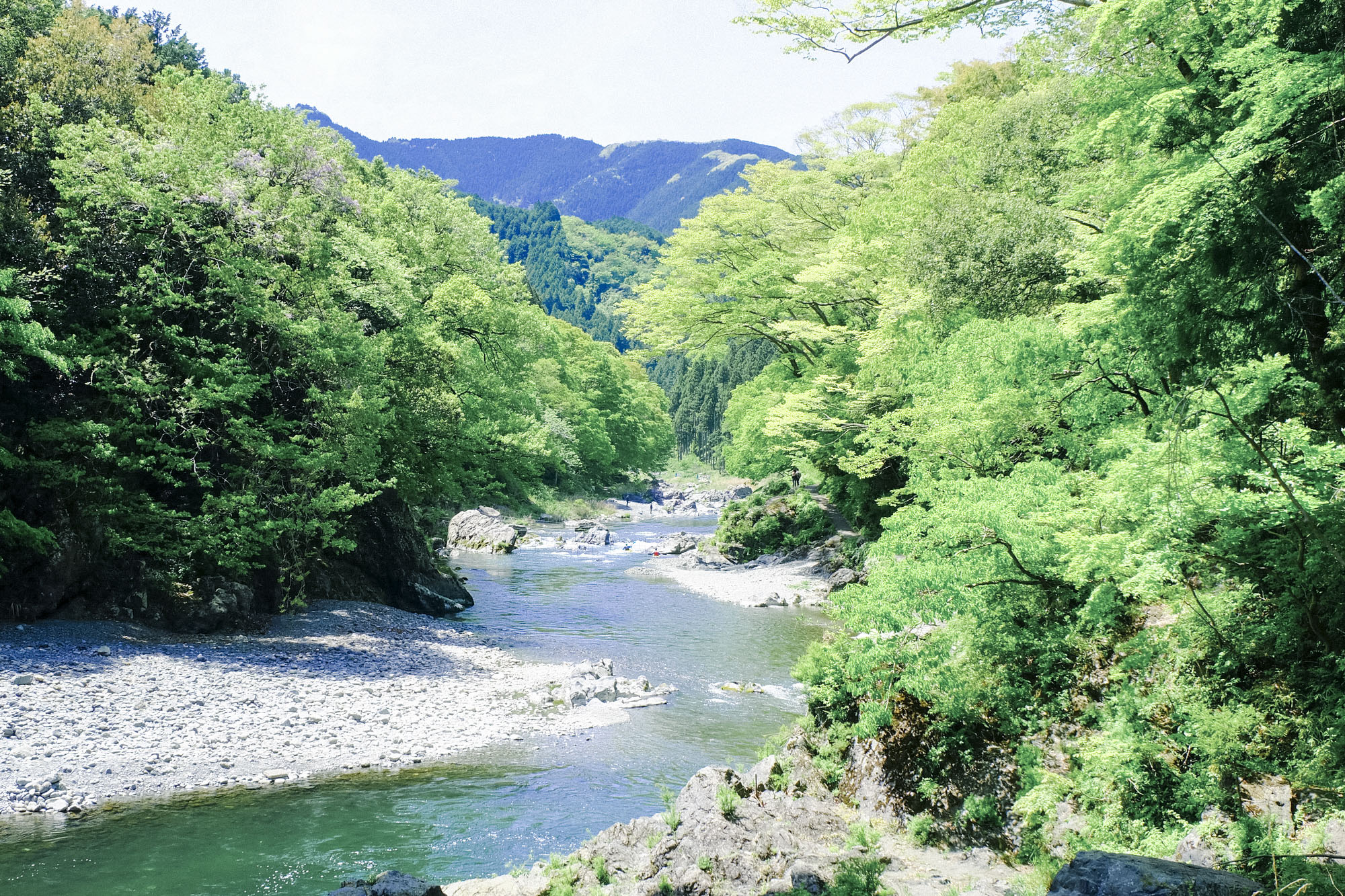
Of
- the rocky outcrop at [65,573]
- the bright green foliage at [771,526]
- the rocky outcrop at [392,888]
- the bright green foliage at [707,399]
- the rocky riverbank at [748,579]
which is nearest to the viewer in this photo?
the rocky outcrop at [392,888]

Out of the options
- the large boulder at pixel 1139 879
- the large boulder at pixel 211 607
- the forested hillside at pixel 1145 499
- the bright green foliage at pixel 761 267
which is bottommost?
the large boulder at pixel 211 607

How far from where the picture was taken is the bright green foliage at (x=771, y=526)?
3183cm

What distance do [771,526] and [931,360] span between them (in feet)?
55.1

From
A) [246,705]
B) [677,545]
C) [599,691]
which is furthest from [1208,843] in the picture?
[677,545]

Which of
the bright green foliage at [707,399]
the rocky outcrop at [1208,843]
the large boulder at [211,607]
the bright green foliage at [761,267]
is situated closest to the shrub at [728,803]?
the rocky outcrop at [1208,843]

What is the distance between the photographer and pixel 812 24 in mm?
7062

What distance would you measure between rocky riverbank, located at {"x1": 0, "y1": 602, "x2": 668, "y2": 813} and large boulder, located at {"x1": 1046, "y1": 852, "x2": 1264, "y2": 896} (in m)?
9.59

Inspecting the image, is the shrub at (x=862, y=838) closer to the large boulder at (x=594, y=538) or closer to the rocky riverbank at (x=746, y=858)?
the rocky riverbank at (x=746, y=858)

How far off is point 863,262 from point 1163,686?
1769cm

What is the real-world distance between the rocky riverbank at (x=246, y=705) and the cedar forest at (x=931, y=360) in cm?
241

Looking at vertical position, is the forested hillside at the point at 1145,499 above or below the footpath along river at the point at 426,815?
above

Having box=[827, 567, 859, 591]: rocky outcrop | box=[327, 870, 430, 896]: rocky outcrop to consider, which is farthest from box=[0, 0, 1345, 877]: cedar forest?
box=[327, 870, 430, 896]: rocky outcrop

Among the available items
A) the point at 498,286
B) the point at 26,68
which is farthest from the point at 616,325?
the point at 26,68

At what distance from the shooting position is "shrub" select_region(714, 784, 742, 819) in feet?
27.5
